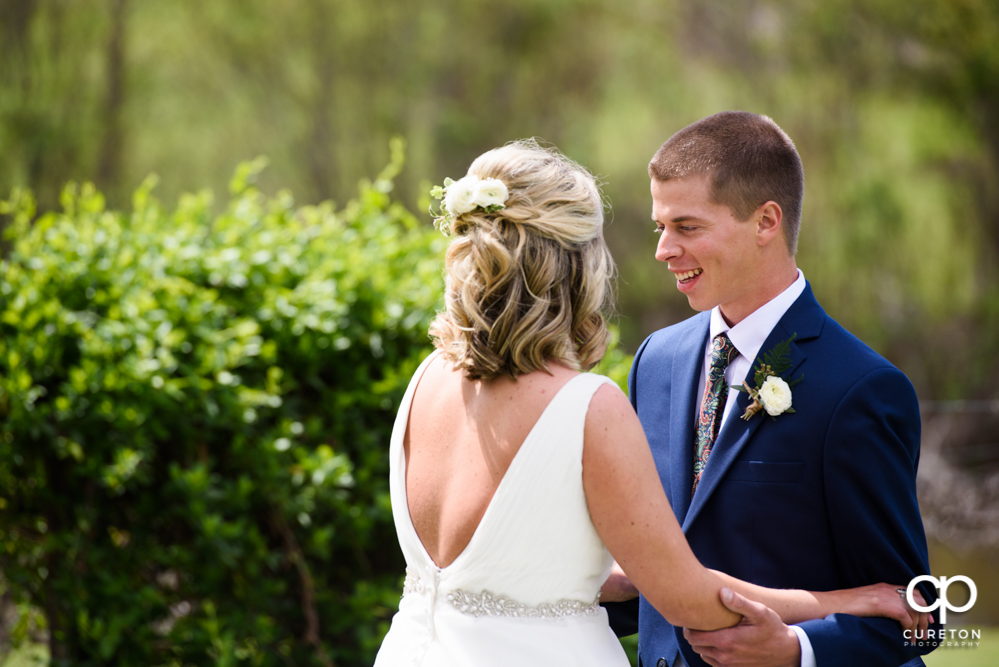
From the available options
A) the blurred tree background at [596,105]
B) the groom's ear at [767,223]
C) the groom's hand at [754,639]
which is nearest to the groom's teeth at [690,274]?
the groom's ear at [767,223]

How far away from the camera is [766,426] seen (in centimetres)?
197

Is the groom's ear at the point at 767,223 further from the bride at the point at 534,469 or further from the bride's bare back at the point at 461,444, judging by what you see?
the bride's bare back at the point at 461,444

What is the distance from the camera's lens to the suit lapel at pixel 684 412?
6.87ft

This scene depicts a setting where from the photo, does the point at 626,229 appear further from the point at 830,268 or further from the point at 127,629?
the point at 127,629

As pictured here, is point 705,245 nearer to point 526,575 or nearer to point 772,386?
point 772,386

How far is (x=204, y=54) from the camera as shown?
43.9 ft

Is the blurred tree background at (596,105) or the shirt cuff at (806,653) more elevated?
the blurred tree background at (596,105)

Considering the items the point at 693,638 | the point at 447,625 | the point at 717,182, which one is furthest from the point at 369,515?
the point at 717,182

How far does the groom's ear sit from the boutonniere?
0.26m

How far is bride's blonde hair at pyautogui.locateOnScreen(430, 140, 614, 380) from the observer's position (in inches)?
70.5

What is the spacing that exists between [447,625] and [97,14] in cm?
1280

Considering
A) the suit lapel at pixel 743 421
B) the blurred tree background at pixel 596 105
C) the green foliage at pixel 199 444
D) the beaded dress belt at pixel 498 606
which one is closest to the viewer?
the beaded dress belt at pixel 498 606

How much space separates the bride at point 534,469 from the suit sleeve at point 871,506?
0.05 metres

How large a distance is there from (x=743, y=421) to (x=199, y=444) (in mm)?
2147
